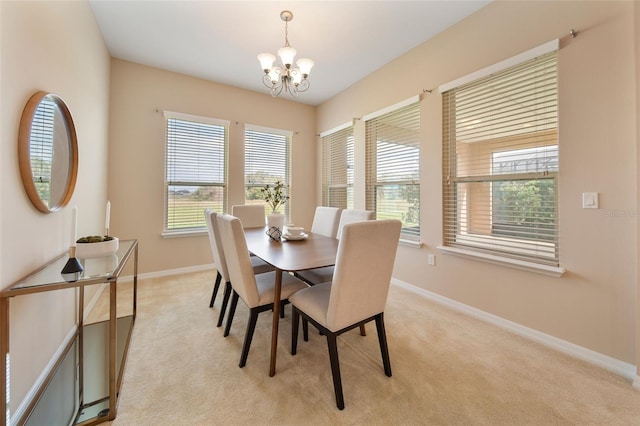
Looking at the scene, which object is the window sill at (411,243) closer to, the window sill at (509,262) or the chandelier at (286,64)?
the window sill at (509,262)

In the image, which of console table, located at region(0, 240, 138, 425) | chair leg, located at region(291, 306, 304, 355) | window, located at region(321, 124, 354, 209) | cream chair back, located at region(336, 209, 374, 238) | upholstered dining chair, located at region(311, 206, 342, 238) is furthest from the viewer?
window, located at region(321, 124, 354, 209)

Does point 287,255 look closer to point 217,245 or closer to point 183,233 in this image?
A: point 217,245

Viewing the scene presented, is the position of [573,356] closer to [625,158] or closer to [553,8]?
[625,158]

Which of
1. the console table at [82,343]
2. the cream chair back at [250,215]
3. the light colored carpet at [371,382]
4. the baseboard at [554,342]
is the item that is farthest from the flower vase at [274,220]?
the baseboard at [554,342]

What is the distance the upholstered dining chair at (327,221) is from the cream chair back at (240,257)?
1285mm

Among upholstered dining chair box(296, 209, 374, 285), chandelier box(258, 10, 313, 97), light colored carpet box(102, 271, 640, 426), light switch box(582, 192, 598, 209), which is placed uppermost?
chandelier box(258, 10, 313, 97)

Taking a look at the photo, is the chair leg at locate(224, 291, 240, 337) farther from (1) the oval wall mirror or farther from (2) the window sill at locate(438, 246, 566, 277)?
(2) the window sill at locate(438, 246, 566, 277)

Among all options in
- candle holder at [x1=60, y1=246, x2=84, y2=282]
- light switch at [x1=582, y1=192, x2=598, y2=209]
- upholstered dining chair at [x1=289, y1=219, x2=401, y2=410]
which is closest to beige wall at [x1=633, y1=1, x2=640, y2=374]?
light switch at [x1=582, y1=192, x2=598, y2=209]

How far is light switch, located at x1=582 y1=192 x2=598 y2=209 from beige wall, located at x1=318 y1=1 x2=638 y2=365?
3 centimetres

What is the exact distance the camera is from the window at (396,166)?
3.07 meters

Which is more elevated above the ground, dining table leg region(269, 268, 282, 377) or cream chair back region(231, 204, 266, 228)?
cream chair back region(231, 204, 266, 228)

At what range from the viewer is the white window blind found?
201cm

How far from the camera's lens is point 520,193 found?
2.16m

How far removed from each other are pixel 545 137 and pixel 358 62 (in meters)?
2.29
